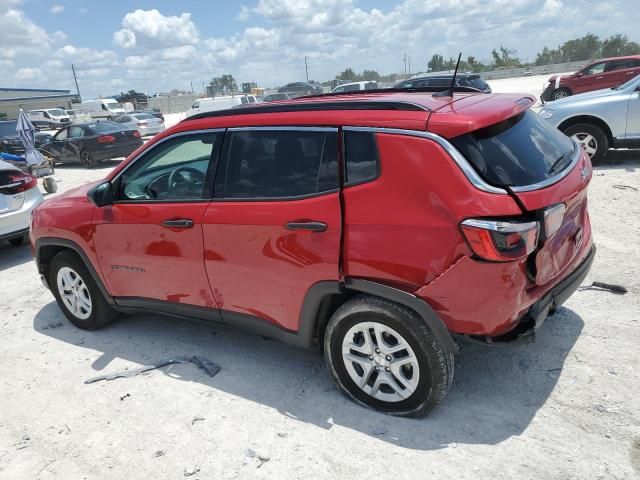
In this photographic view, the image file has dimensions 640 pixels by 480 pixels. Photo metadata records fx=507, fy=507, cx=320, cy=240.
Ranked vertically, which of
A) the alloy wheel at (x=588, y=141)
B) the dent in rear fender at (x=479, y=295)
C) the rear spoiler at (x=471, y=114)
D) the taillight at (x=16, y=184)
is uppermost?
the rear spoiler at (x=471, y=114)

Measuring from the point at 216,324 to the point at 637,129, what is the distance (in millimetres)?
7702

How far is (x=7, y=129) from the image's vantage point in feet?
51.3

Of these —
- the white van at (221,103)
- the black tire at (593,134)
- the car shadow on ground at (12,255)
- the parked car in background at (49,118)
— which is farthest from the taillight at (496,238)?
the parked car in background at (49,118)

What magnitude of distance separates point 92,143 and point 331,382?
14398 millimetres

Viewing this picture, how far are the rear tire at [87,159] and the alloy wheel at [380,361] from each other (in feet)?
48.2

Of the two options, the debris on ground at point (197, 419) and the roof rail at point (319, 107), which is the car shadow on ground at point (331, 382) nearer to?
the debris on ground at point (197, 419)

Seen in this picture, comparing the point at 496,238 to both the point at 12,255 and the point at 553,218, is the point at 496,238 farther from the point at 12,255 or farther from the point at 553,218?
the point at 12,255

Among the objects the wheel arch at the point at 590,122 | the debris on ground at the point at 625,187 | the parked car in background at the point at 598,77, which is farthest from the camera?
the parked car in background at the point at 598,77

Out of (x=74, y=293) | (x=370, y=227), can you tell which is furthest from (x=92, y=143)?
(x=370, y=227)

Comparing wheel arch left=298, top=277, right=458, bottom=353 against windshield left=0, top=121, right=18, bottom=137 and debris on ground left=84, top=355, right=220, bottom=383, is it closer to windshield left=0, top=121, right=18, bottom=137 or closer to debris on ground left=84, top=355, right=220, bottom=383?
debris on ground left=84, top=355, right=220, bottom=383

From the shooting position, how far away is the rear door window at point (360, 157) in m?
2.75

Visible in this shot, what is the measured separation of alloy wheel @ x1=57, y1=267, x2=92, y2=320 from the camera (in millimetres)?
4379

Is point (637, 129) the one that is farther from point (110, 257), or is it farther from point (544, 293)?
point (110, 257)

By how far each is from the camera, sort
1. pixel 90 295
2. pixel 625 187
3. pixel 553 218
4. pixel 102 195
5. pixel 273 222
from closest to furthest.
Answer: pixel 553 218, pixel 273 222, pixel 102 195, pixel 90 295, pixel 625 187
